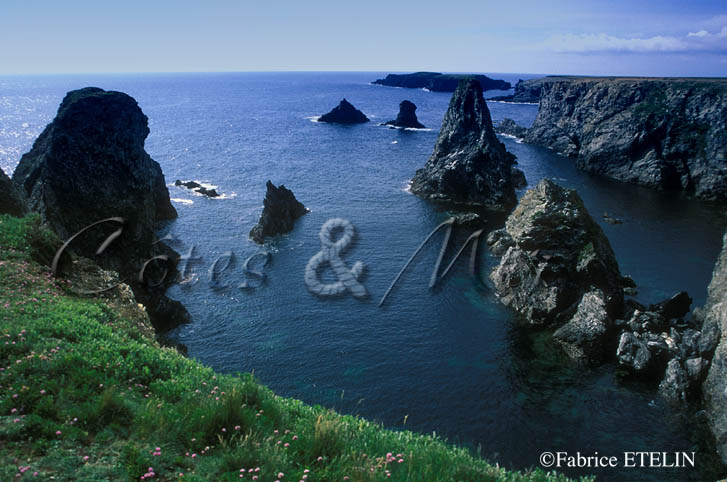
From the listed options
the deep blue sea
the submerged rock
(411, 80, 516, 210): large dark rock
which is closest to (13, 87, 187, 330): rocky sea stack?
the deep blue sea

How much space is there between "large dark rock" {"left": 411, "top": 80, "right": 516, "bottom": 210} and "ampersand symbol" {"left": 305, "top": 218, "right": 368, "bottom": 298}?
89.3ft

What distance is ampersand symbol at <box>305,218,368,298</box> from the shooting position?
181 ft

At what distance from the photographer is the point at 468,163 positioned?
306 feet

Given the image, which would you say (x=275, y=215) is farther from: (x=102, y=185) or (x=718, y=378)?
(x=718, y=378)

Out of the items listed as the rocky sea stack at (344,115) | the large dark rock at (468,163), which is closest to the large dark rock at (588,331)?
the large dark rock at (468,163)

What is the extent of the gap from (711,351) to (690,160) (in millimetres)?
81889

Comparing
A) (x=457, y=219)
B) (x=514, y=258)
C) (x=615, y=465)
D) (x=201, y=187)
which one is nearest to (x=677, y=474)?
(x=615, y=465)

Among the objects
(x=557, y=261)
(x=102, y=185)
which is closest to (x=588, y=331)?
(x=557, y=261)

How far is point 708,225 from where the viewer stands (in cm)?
7812

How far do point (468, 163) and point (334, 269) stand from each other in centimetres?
4493

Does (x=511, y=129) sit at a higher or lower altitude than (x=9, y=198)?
higher

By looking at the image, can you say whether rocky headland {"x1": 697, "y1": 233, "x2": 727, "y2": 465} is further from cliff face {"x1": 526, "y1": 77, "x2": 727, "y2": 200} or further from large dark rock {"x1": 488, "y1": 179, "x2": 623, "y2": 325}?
cliff face {"x1": 526, "y1": 77, "x2": 727, "y2": 200}

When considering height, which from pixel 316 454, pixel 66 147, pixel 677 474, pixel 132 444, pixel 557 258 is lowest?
pixel 677 474

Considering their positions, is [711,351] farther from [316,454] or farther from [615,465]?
[316,454]
